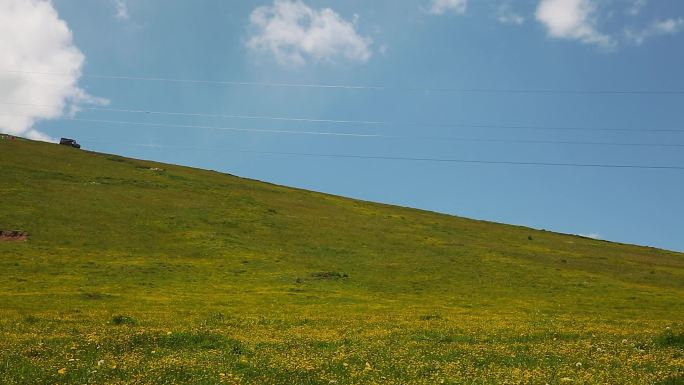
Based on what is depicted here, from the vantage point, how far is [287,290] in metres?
47.0

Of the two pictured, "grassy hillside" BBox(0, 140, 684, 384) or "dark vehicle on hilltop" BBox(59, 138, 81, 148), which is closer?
"grassy hillside" BBox(0, 140, 684, 384)

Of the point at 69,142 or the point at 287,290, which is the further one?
the point at 69,142

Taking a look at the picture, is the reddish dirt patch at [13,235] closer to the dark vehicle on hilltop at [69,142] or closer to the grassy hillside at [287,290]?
the grassy hillside at [287,290]

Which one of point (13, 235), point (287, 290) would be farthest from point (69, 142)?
point (287, 290)

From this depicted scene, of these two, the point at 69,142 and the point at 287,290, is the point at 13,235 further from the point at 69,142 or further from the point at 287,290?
the point at 69,142

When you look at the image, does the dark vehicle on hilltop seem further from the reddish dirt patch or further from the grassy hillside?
the reddish dirt patch

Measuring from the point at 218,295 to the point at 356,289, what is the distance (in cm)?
1197

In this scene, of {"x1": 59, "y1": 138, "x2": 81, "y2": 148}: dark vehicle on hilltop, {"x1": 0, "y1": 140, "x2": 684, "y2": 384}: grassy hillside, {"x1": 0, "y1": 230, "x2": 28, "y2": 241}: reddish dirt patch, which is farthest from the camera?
{"x1": 59, "y1": 138, "x2": 81, "y2": 148}: dark vehicle on hilltop

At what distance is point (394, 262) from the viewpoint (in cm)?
6244

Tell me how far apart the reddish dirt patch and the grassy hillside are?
1.23 metres

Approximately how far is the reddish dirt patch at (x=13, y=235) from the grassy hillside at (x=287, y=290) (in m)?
1.23

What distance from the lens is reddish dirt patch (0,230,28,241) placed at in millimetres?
57312

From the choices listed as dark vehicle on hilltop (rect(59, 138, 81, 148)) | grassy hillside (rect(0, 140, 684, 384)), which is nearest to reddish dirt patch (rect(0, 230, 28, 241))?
grassy hillside (rect(0, 140, 684, 384))

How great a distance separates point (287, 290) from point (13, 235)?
30.8 meters
